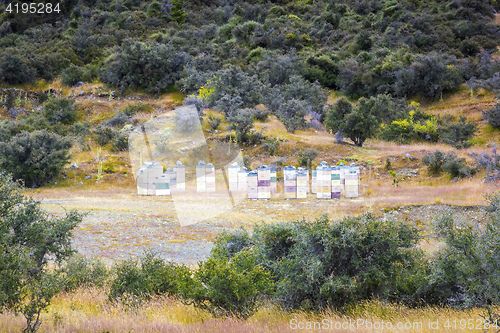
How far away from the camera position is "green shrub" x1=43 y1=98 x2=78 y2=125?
85.2 ft

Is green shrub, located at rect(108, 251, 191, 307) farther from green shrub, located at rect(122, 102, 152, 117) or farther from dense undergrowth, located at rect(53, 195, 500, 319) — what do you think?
green shrub, located at rect(122, 102, 152, 117)

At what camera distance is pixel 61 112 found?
1024 inches

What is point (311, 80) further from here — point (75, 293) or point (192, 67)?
point (75, 293)

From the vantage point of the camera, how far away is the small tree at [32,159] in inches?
625

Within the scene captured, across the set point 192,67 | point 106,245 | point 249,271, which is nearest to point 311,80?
point 192,67

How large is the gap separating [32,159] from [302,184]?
11.6 meters

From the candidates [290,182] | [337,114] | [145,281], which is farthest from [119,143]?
[145,281]

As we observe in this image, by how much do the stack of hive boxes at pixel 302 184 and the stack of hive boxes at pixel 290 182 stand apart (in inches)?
10.5

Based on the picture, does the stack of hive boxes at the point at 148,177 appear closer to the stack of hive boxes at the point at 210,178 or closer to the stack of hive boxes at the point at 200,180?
the stack of hive boxes at the point at 200,180

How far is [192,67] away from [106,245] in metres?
25.1

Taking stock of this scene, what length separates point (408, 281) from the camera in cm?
596

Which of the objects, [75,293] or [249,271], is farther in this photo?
[75,293]

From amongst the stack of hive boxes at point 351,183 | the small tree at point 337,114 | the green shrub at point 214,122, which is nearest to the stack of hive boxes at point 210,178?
the stack of hive boxes at point 351,183

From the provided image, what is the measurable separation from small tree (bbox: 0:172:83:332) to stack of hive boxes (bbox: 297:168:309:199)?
27.8 feet
